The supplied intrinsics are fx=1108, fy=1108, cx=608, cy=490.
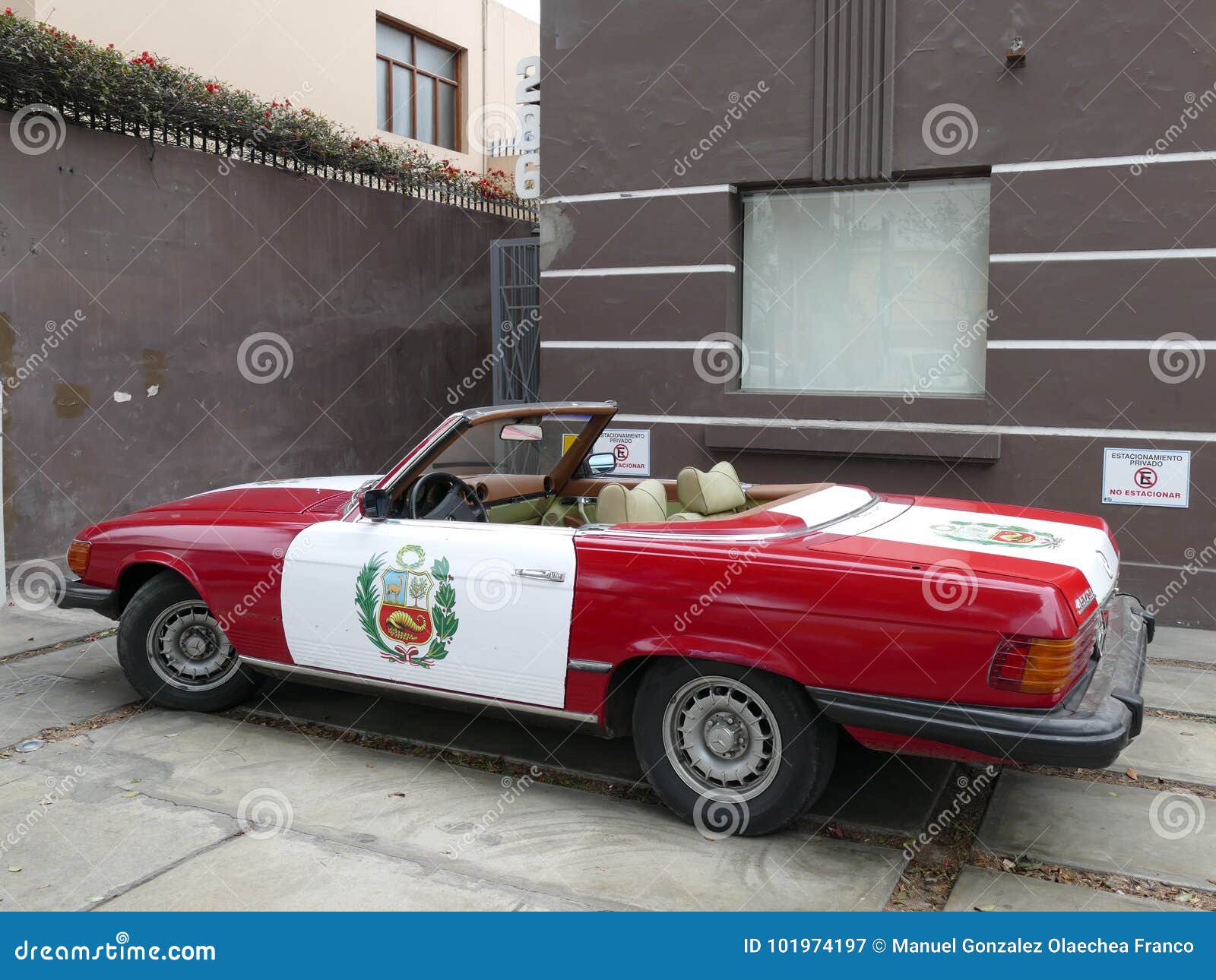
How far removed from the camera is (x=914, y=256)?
27.0 feet

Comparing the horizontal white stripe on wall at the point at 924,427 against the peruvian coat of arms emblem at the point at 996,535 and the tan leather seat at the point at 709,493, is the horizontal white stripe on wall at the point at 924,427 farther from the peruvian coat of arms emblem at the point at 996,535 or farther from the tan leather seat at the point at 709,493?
the peruvian coat of arms emblem at the point at 996,535

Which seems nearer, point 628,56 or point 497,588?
point 497,588

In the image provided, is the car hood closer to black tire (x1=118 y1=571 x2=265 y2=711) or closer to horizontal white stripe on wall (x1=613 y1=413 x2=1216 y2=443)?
black tire (x1=118 y1=571 x2=265 y2=711)

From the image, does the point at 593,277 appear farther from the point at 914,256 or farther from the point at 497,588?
the point at 497,588

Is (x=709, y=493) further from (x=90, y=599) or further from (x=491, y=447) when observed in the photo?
(x=90, y=599)

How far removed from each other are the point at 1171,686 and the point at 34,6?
13.2m

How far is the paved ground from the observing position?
3637 millimetres

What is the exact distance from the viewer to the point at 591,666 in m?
4.21

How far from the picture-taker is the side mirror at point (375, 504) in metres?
4.73

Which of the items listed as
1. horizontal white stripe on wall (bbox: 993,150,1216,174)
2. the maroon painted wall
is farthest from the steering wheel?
the maroon painted wall

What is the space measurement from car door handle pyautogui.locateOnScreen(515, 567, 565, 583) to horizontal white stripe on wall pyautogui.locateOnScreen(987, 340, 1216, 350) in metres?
4.75

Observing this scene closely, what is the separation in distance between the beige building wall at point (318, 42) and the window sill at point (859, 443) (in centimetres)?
969

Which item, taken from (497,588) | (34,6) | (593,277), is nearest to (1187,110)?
(593,277)

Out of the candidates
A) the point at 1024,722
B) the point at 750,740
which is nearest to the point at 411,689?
the point at 750,740
